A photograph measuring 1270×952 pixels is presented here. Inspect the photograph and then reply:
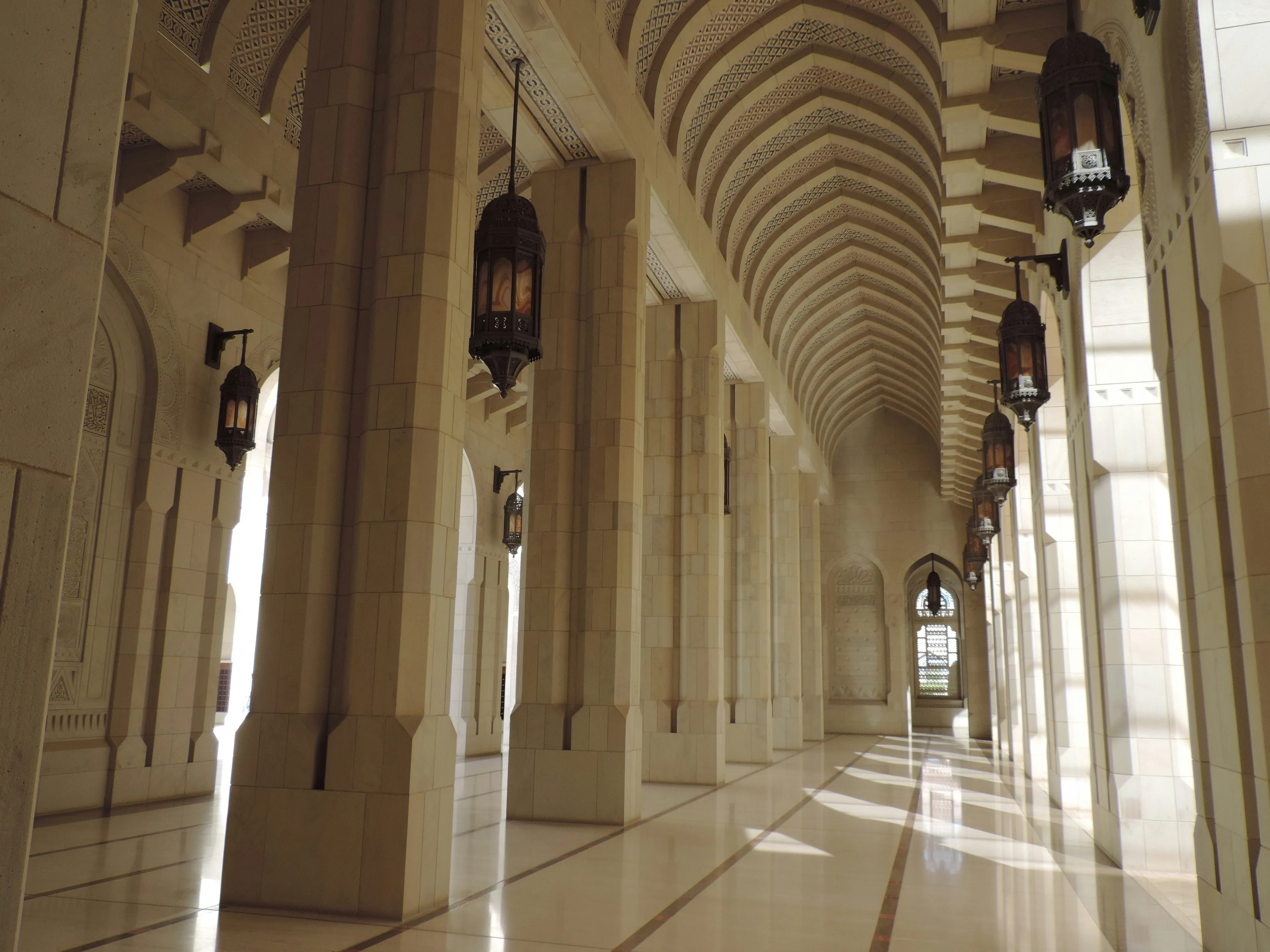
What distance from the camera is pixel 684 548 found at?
35.1 ft

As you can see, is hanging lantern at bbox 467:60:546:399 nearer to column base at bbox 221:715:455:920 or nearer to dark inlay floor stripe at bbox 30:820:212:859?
column base at bbox 221:715:455:920

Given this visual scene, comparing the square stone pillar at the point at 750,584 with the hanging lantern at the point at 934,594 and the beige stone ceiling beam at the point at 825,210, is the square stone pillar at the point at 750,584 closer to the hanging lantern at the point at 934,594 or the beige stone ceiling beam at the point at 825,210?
the beige stone ceiling beam at the point at 825,210

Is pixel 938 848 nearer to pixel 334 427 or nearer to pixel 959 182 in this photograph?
pixel 334 427

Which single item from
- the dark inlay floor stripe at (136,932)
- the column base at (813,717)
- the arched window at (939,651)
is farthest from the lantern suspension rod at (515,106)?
the arched window at (939,651)

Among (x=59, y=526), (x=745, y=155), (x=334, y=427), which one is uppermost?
(x=745, y=155)

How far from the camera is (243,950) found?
373cm

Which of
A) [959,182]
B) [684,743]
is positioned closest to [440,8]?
[959,182]

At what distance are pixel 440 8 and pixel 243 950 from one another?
456 centimetres

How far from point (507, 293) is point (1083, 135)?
3.09 m

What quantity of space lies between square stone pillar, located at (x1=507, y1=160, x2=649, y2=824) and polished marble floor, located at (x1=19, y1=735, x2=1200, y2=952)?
0.47 meters

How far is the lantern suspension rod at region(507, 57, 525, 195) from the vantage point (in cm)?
616

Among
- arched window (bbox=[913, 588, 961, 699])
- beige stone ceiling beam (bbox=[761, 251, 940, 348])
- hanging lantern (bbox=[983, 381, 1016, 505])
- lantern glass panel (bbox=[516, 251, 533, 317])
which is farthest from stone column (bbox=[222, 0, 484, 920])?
arched window (bbox=[913, 588, 961, 699])

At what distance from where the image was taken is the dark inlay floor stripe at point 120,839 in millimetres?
5645

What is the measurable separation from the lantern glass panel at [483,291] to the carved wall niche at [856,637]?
60.2 feet
